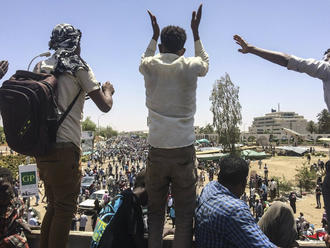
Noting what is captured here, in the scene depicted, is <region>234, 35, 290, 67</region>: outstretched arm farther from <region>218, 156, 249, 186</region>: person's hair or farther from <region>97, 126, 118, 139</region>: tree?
<region>97, 126, 118, 139</region>: tree

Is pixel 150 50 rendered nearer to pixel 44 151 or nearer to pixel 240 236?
pixel 44 151

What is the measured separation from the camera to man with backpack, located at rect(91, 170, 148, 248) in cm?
193

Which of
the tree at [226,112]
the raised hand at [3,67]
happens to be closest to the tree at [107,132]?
the tree at [226,112]

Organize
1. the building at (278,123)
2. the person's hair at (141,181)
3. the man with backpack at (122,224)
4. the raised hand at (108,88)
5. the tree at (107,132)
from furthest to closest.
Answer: the tree at (107,132)
the building at (278,123)
the person's hair at (141,181)
the raised hand at (108,88)
the man with backpack at (122,224)

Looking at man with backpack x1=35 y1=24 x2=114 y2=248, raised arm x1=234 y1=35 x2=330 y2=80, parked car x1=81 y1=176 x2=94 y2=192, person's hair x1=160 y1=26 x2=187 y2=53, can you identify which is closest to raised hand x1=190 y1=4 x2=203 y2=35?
person's hair x1=160 y1=26 x2=187 y2=53

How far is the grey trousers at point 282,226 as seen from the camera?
198 cm

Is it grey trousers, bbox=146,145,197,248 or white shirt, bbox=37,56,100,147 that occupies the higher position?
white shirt, bbox=37,56,100,147

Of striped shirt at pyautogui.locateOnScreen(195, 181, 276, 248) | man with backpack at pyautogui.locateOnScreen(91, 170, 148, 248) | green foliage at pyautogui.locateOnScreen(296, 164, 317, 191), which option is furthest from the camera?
green foliage at pyautogui.locateOnScreen(296, 164, 317, 191)

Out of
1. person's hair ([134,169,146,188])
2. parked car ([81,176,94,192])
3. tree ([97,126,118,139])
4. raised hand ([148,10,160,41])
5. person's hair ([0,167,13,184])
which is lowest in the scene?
parked car ([81,176,94,192])

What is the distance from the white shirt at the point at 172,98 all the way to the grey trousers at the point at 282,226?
763mm

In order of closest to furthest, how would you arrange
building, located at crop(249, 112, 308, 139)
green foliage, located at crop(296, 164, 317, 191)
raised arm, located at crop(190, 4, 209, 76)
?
raised arm, located at crop(190, 4, 209, 76) < green foliage, located at crop(296, 164, 317, 191) < building, located at crop(249, 112, 308, 139)

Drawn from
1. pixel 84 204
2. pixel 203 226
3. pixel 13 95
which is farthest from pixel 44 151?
pixel 84 204

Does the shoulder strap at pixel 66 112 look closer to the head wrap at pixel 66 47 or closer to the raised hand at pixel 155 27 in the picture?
the head wrap at pixel 66 47

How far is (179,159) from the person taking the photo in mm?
1984
